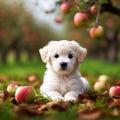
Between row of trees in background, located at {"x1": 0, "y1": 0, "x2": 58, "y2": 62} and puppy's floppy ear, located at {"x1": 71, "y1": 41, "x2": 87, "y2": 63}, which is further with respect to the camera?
row of trees in background, located at {"x1": 0, "y1": 0, "x2": 58, "y2": 62}

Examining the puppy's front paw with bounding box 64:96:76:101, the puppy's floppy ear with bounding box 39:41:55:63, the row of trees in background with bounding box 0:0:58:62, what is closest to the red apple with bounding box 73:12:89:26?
the puppy's floppy ear with bounding box 39:41:55:63

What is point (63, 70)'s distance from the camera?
7.21 metres

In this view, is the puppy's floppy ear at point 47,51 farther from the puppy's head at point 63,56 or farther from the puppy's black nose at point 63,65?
the puppy's black nose at point 63,65

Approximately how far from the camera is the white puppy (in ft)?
23.5

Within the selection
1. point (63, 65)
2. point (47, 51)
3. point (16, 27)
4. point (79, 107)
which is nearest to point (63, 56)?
point (63, 65)

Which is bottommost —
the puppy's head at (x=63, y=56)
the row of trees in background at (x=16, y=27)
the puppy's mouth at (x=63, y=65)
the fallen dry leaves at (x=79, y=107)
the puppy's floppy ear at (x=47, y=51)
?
the fallen dry leaves at (x=79, y=107)

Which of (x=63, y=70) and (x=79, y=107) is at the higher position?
(x=63, y=70)

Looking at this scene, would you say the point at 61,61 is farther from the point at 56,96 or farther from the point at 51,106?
the point at 51,106

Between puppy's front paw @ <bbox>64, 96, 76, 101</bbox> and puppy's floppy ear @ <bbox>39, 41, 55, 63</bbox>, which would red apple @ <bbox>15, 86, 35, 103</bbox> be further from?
puppy's floppy ear @ <bbox>39, 41, 55, 63</bbox>

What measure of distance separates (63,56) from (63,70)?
0.73 feet

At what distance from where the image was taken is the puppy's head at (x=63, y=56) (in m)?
7.13

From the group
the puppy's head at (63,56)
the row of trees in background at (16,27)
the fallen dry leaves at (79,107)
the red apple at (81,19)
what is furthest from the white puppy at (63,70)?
the row of trees in background at (16,27)

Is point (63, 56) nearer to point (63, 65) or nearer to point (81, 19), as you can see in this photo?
point (63, 65)

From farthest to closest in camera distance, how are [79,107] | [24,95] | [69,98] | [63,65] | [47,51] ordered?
[47,51] → [63,65] → [69,98] → [24,95] → [79,107]
